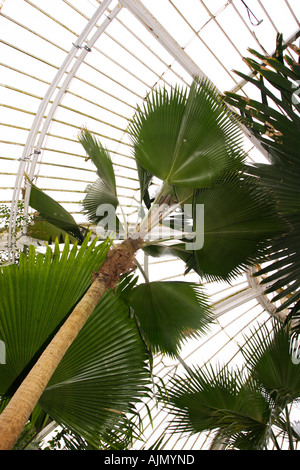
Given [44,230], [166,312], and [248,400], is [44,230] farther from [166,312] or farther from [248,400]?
[248,400]

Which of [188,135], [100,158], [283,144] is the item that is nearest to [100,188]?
[100,158]

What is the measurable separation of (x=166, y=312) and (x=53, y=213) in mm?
1574

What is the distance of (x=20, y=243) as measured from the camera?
8531mm

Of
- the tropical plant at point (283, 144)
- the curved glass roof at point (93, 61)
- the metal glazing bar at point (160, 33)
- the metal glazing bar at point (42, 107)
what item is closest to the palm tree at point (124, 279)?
the tropical plant at point (283, 144)

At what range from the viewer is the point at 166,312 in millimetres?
3633

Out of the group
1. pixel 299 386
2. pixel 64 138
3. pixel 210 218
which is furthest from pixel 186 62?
pixel 299 386

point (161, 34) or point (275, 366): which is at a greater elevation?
point (161, 34)

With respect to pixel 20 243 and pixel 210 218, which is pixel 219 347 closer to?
pixel 20 243

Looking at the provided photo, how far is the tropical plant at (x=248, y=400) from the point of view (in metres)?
3.08

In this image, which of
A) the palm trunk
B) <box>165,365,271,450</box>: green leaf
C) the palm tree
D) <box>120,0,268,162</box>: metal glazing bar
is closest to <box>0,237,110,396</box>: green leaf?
the palm tree

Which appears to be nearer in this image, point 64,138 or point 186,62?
point 186,62

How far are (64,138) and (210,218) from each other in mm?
7078

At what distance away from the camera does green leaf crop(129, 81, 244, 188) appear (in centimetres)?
335

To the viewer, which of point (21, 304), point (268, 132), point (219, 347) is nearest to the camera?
point (21, 304)
